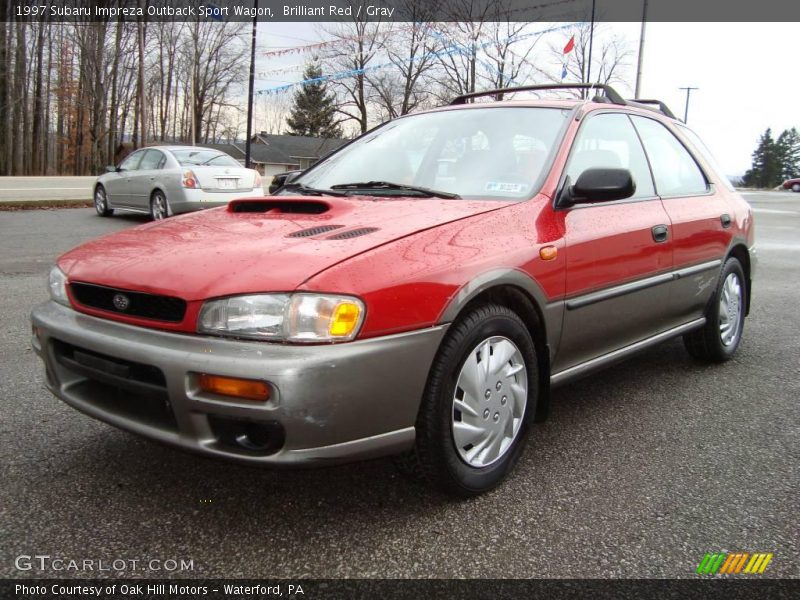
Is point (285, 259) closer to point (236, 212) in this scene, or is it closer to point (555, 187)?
point (236, 212)

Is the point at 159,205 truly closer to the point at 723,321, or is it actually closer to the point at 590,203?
the point at 723,321

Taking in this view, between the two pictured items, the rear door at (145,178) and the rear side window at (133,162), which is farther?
the rear side window at (133,162)

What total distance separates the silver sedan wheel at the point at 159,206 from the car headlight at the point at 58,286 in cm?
865

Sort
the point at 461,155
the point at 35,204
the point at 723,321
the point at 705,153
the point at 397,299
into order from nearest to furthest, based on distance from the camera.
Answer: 1. the point at 397,299
2. the point at 461,155
3. the point at 723,321
4. the point at 705,153
5. the point at 35,204

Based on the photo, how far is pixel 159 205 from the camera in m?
10.9

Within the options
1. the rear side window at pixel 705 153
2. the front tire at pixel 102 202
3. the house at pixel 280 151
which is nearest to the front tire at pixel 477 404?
the rear side window at pixel 705 153

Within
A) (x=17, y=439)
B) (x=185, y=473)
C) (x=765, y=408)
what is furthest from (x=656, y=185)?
(x=17, y=439)

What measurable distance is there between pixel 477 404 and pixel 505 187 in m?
1.00

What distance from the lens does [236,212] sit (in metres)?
2.86

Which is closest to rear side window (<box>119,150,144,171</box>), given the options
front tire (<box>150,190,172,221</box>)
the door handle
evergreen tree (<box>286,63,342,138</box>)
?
front tire (<box>150,190,172,221</box>)

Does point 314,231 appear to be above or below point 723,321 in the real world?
above

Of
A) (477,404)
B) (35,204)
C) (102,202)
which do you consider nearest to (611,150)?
(477,404)

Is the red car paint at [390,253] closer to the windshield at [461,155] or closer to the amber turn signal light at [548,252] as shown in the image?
the amber turn signal light at [548,252]

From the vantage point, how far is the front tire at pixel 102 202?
12.8 meters
